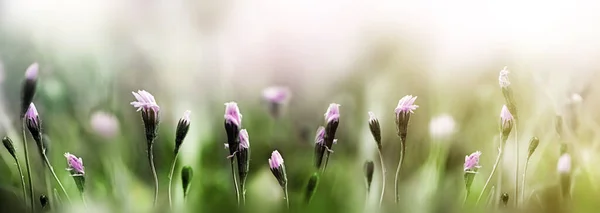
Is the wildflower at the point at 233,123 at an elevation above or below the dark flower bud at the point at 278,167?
above

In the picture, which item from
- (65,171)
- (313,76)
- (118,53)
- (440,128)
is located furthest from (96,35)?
(440,128)

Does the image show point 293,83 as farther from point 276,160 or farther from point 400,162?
point 400,162

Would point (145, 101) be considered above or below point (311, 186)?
above

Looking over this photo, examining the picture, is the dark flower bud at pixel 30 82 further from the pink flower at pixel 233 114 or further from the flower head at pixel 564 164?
the flower head at pixel 564 164

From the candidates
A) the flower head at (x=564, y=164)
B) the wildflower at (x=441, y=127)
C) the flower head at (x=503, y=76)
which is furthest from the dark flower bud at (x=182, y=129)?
the flower head at (x=564, y=164)

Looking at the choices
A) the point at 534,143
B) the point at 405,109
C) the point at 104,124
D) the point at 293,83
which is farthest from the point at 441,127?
the point at 104,124

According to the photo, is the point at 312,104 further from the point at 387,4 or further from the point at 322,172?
the point at 387,4
